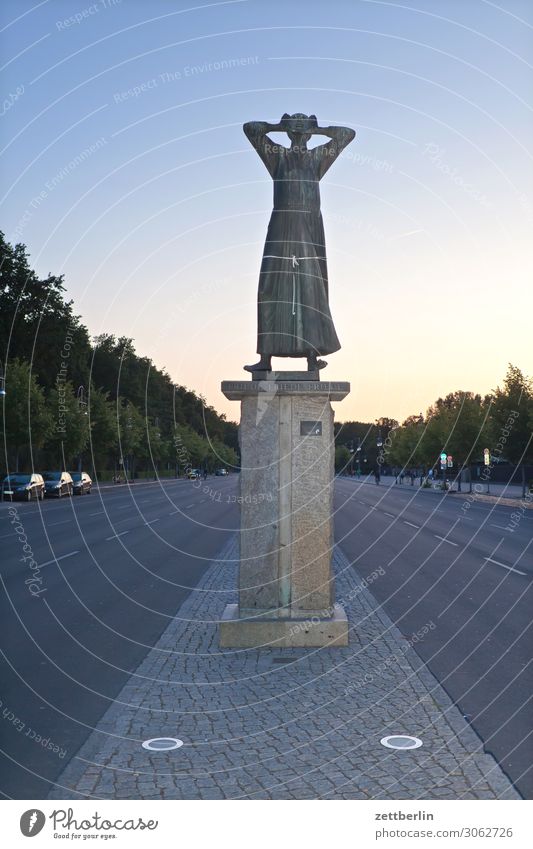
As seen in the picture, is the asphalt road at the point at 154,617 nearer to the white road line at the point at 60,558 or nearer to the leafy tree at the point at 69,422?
the white road line at the point at 60,558

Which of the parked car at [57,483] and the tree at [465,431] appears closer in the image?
the parked car at [57,483]

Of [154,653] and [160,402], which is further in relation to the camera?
[160,402]

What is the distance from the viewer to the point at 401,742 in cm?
580

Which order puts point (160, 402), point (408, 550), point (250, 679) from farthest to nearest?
1. point (160, 402)
2. point (408, 550)
3. point (250, 679)

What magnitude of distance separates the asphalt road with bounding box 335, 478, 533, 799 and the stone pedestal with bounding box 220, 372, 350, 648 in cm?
156

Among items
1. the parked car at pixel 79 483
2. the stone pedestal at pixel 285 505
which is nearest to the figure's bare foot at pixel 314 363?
the stone pedestal at pixel 285 505

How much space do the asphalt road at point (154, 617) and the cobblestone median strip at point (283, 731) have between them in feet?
0.70

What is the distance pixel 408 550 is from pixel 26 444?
121 feet

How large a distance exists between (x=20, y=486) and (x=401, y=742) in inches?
1525

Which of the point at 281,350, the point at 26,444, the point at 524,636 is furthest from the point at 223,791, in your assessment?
the point at 26,444

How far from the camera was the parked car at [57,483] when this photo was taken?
48.4 m

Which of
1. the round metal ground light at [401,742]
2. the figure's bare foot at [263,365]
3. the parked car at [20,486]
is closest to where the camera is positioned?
the round metal ground light at [401,742]

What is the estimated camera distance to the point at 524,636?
10.0 metres
